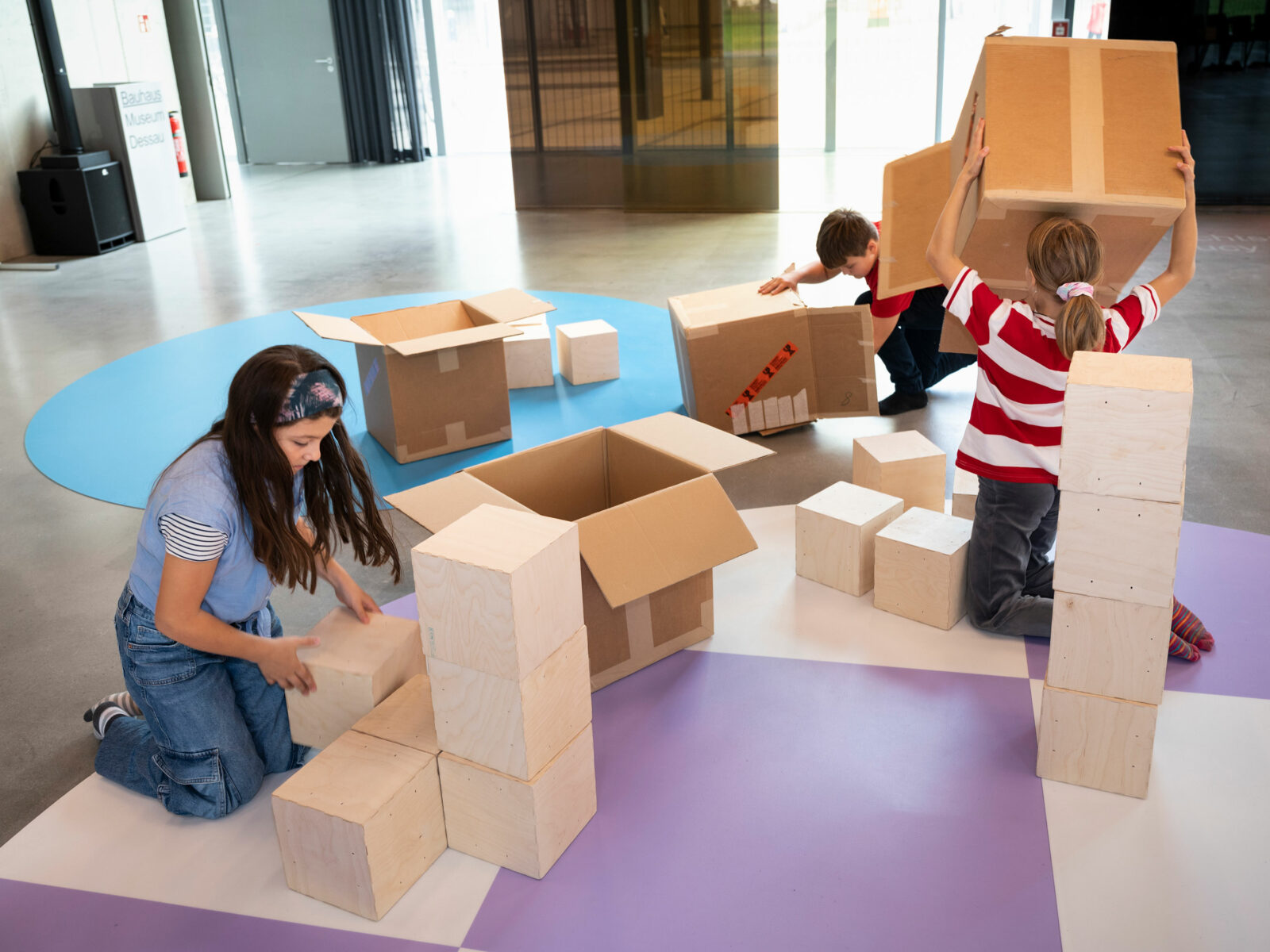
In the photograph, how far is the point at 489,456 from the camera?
3947 millimetres

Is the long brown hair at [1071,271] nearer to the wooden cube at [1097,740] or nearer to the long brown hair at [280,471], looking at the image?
the wooden cube at [1097,740]

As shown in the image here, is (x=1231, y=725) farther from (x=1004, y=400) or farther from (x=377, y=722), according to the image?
(x=377, y=722)

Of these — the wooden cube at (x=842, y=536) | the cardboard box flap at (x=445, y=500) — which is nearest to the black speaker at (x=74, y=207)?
the cardboard box flap at (x=445, y=500)

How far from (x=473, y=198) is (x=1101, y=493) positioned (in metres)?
8.87

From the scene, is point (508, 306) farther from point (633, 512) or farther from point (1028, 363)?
point (1028, 363)

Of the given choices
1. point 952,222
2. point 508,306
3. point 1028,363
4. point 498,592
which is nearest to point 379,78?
point 508,306

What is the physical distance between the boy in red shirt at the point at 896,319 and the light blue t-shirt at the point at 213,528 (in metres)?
2.41

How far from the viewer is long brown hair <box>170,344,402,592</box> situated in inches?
72.8

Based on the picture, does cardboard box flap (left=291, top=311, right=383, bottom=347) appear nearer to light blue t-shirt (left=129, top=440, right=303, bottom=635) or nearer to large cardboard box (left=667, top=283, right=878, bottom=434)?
large cardboard box (left=667, top=283, right=878, bottom=434)

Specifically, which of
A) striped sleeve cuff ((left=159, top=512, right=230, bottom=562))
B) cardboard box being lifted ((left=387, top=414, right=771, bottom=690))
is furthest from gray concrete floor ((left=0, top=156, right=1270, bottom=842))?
striped sleeve cuff ((left=159, top=512, right=230, bottom=562))

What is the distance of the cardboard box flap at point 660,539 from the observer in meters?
2.22

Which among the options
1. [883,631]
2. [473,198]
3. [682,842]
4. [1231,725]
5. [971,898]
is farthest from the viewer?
[473,198]

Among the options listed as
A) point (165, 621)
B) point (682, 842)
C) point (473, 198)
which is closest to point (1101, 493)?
point (682, 842)

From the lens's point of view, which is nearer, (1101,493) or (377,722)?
(1101,493)
